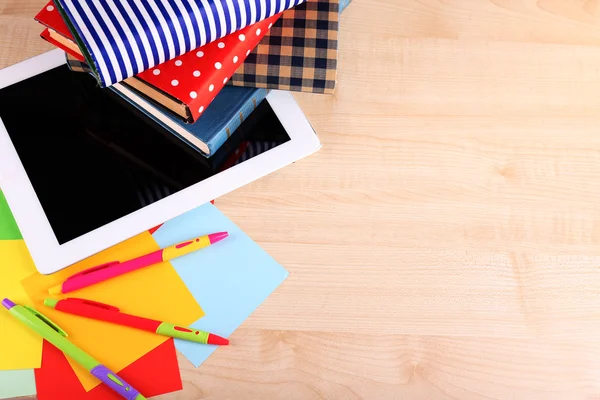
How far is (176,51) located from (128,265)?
0.25 metres

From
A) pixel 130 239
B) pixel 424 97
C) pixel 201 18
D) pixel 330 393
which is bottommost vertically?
pixel 330 393

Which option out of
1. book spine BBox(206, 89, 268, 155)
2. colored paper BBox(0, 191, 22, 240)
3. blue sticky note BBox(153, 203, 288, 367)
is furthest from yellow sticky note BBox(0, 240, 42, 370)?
book spine BBox(206, 89, 268, 155)

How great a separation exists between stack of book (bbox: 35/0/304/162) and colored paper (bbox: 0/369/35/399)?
0.33m

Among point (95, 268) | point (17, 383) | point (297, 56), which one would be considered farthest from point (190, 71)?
point (17, 383)

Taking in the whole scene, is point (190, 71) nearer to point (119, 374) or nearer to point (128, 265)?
point (128, 265)

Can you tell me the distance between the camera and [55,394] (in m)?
0.63

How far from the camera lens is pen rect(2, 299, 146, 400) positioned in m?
0.62

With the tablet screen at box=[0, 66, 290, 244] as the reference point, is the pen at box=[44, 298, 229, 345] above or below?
below

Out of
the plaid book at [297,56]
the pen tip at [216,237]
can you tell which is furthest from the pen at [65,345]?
the plaid book at [297,56]

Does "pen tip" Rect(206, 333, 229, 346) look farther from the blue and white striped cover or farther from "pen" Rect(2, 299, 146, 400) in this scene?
the blue and white striped cover

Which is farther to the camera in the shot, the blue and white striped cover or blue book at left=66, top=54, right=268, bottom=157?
blue book at left=66, top=54, right=268, bottom=157

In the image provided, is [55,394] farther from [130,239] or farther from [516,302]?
[516,302]

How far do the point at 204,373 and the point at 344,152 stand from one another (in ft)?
1.06

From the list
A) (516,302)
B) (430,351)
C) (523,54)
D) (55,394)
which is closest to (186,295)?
(55,394)
